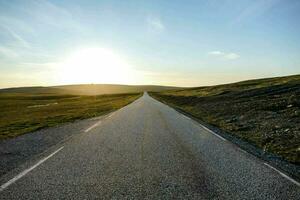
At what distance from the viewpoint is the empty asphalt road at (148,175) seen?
5.43 meters

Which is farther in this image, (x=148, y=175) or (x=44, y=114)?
Answer: (x=44, y=114)

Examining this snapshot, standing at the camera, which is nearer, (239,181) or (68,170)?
(239,181)

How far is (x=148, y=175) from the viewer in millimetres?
6586

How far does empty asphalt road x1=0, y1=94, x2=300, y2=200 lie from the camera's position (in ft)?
17.8

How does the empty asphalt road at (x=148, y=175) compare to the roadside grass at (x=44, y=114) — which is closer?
the empty asphalt road at (x=148, y=175)

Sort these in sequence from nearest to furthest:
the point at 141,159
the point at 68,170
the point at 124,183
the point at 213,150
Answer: the point at 124,183, the point at 68,170, the point at 141,159, the point at 213,150

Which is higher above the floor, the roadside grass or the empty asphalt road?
the empty asphalt road

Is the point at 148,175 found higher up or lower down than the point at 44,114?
higher up

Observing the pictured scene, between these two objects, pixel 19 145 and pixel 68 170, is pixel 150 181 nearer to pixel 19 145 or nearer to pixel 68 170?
pixel 68 170

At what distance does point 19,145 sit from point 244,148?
8643mm

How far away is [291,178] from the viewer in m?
6.36

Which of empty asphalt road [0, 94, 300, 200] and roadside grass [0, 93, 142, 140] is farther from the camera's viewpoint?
roadside grass [0, 93, 142, 140]

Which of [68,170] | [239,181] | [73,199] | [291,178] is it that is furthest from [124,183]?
[291,178]

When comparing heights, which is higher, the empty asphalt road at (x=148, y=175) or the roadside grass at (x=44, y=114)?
the empty asphalt road at (x=148, y=175)
